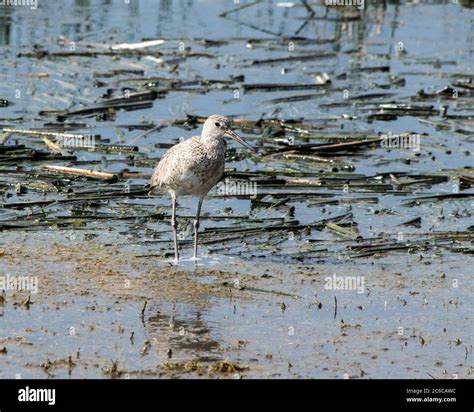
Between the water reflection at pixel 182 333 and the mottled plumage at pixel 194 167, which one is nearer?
the water reflection at pixel 182 333

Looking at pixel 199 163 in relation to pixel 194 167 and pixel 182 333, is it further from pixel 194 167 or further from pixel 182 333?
pixel 182 333

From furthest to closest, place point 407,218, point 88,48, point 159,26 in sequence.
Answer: point 159,26 → point 88,48 → point 407,218

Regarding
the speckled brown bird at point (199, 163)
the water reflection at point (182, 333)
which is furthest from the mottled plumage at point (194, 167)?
the water reflection at point (182, 333)

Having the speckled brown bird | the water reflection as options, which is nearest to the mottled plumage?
the speckled brown bird

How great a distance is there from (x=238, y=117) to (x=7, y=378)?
1001 cm

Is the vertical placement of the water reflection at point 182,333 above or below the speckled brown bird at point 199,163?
below

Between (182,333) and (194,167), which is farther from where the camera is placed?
(194,167)

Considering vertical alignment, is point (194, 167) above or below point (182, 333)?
above

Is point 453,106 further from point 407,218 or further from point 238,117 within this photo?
point 407,218

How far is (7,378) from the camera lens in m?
9.26

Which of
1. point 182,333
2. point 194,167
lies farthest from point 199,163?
point 182,333

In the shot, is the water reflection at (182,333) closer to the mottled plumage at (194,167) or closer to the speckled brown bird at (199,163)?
the speckled brown bird at (199,163)

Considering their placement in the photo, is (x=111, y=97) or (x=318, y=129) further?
(x=111, y=97)

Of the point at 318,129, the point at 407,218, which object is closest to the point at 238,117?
the point at 318,129
